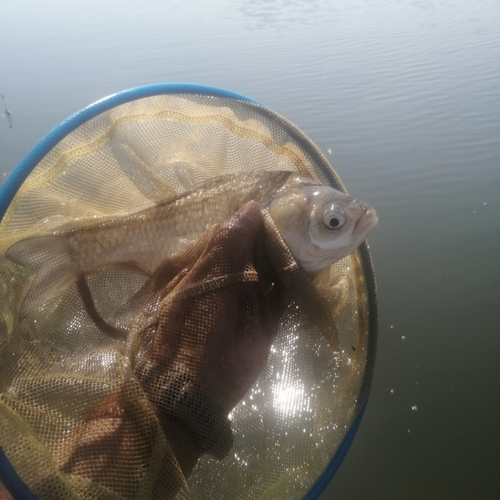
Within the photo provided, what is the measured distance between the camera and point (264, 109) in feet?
9.07

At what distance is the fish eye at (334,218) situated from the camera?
2453 millimetres

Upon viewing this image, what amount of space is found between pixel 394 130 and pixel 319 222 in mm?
7322

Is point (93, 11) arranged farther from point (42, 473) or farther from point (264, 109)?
point (42, 473)

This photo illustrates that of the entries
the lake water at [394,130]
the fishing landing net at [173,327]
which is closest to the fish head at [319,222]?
the fishing landing net at [173,327]

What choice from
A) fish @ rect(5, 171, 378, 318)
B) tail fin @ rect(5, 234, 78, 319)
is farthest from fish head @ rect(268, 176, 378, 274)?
tail fin @ rect(5, 234, 78, 319)

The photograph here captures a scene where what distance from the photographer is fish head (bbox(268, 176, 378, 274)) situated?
247cm

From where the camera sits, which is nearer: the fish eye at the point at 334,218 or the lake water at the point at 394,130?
the fish eye at the point at 334,218

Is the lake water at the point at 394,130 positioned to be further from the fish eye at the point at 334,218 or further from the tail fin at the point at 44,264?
the tail fin at the point at 44,264

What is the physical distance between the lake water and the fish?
2.36 metres

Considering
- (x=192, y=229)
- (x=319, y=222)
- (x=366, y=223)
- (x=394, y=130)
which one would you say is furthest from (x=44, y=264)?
(x=394, y=130)

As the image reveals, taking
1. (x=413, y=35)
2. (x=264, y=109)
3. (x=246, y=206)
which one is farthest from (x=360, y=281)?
(x=413, y=35)

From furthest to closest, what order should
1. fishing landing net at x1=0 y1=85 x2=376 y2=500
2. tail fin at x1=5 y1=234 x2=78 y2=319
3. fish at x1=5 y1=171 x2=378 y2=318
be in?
fish at x1=5 y1=171 x2=378 y2=318
tail fin at x1=5 y1=234 x2=78 y2=319
fishing landing net at x1=0 y1=85 x2=376 y2=500

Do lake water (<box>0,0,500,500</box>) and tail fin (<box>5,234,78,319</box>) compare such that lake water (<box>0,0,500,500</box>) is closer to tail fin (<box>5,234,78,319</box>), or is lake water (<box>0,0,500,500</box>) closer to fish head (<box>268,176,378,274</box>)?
fish head (<box>268,176,378,274</box>)

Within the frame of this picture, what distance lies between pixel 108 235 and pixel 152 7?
23.6 metres
